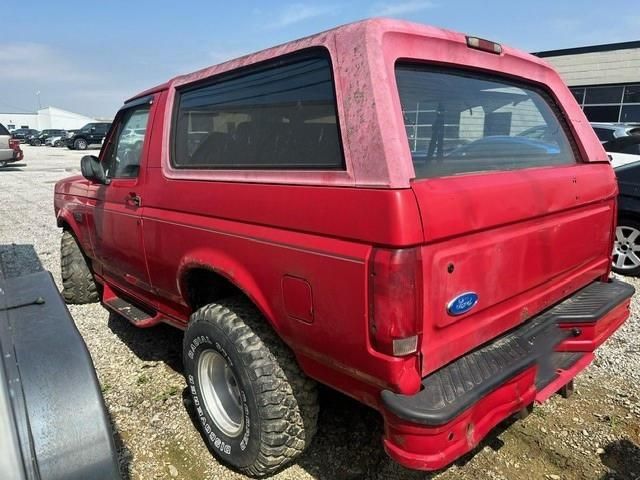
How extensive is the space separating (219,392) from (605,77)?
2661 centimetres

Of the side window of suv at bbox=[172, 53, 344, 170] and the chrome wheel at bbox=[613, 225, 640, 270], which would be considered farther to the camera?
the chrome wheel at bbox=[613, 225, 640, 270]

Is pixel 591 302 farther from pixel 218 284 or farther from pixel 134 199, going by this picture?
pixel 134 199

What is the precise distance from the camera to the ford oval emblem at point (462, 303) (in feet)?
6.07

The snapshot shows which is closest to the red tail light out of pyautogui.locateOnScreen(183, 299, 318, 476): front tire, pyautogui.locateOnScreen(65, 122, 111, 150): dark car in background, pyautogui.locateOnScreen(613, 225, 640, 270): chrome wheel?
pyautogui.locateOnScreen(183, 299, 318, 476): front tire

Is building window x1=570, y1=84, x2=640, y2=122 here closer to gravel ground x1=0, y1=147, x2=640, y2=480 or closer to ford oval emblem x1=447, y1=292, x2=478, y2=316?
gravel ground x1=0, y1=147, x2=640, y2=480

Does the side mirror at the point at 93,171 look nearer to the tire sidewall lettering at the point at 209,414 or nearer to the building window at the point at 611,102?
the tire sidewall lettering at the point at 209,414

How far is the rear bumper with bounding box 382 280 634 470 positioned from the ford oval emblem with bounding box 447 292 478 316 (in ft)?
0.81

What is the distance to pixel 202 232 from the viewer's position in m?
2.52

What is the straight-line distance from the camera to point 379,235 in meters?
1.71

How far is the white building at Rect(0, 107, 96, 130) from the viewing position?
85188mm

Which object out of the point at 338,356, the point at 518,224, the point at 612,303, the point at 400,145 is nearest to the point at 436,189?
the point at 400,145

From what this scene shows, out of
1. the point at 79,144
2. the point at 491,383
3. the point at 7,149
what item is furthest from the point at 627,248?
the point at 79,144

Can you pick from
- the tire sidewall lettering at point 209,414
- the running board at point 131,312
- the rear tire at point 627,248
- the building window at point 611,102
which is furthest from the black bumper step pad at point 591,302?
the building window at point 611,102

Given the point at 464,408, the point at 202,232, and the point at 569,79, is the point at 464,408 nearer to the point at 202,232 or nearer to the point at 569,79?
the point at 202,232
